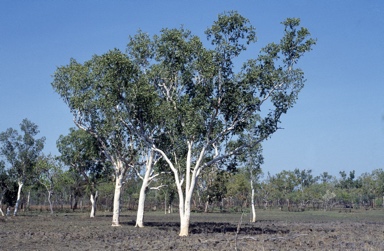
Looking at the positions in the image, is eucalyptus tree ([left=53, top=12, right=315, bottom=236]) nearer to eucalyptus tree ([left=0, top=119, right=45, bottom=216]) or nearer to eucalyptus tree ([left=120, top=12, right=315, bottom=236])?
eucalyptus tree ([left=120, top=12, right=315, bottom=236])

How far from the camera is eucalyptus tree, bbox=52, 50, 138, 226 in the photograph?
107 ft

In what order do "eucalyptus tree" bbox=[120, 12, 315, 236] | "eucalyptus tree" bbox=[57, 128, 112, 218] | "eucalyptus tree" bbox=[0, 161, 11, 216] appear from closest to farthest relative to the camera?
1. "eucalyptus tree" bbox=[120, 12, 315, 236]
2. "eucalyptus tree" bbox=[57, 128, 112, 218]
3. "eucalyptus tree" bbox=[0, 161, 11, 216]

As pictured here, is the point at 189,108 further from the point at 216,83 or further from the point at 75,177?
the point at 75,177

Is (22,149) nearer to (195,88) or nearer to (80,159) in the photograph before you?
(80,159)

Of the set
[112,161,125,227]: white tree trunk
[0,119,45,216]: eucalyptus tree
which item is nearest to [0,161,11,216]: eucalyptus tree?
[0,119,45,216]: eucalyptus tree

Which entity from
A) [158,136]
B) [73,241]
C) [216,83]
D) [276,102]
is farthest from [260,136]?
[73,241]

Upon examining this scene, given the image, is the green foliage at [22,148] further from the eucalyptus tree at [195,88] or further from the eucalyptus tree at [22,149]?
the eucalyptus tree at [195,88]

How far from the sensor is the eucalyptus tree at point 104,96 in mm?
32500

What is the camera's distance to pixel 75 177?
77938mm

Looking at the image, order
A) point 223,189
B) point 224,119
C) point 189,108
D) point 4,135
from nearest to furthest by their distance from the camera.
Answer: point 189,108, point 224,119, point 4,135, point 223,189

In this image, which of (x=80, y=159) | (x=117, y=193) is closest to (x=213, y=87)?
(x=117, y=193)

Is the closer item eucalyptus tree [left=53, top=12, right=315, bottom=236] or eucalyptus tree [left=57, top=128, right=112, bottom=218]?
eucalyptus tree [left=53, top=12, right=315, bottom=236]

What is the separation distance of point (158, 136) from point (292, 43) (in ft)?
47.1

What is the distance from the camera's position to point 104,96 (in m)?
34.2
